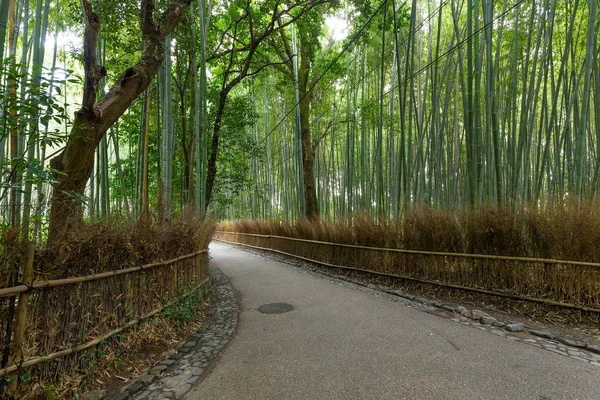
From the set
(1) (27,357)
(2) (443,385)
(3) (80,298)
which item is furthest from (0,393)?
(2) (443,385)

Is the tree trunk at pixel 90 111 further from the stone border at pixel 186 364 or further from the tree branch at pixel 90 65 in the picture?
the stone border at pixel 186 364

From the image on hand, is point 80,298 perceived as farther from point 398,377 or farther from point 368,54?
point 368,54

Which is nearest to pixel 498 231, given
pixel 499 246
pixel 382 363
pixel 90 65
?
pixel 499 246

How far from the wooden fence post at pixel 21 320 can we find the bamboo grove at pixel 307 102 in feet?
0.57

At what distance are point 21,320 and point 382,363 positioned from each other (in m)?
2.26

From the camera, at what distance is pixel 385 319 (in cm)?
340

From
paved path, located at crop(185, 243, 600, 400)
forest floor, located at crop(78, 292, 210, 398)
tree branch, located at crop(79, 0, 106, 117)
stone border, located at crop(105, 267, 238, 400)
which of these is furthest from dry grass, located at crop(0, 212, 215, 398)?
tree branch, located at crop(79, 0, 106, 117)

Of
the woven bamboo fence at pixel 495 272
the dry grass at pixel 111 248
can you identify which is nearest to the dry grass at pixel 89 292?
the dry grass at pixel 111 248

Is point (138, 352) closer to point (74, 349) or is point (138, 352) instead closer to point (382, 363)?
point (74, 349)

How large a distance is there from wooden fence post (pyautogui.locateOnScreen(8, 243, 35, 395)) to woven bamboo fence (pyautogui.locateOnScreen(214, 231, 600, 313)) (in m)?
4.16

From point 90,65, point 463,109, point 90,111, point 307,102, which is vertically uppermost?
point 307,102

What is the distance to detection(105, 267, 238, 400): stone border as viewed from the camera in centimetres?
203

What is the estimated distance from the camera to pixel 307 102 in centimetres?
916

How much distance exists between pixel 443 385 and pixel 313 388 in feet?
2.75
